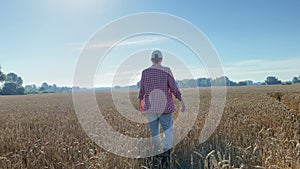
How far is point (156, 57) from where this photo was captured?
4.89 m

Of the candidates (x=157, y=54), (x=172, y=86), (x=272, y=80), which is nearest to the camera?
(x=157, y=54)

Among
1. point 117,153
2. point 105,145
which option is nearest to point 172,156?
A: point 117,153

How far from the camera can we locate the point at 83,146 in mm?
5297

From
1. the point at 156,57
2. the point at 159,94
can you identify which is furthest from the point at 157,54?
the point at 159,94

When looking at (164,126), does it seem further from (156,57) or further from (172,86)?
(156,57)

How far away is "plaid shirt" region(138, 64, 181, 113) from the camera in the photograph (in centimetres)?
492

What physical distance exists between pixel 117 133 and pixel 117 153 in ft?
6.22

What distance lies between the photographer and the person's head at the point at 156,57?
4875mm

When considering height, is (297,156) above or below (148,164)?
above

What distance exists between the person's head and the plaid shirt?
88mm

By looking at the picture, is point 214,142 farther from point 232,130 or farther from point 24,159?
point 24,159

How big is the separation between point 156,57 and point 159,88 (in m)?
0.56

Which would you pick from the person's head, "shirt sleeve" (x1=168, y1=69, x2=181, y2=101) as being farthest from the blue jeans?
the person's head

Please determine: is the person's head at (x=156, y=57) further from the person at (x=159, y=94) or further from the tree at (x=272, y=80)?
the tree at (x=272, y=80)
